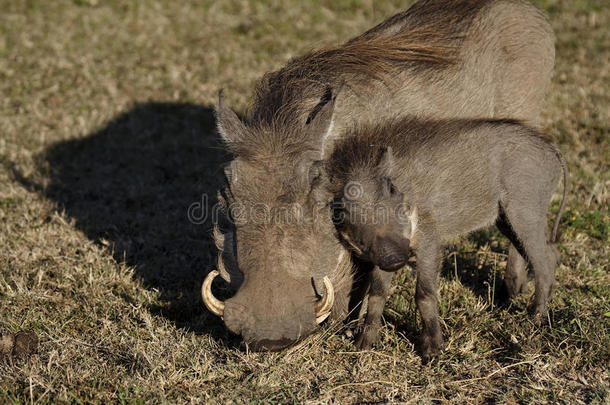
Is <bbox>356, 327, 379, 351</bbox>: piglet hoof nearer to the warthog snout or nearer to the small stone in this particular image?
the warthog snout

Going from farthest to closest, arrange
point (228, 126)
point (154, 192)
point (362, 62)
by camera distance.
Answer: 1. point (154, 192)
2. point (362, 62)
3. point (228, 126)

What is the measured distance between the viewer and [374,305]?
3.30 metres

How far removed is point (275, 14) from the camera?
8359 millimetres

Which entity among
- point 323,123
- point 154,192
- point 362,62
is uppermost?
point 362,62

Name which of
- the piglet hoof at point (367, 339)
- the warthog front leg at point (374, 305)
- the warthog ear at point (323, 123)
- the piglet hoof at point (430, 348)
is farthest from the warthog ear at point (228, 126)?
the piglet hoof at point (430, 348)

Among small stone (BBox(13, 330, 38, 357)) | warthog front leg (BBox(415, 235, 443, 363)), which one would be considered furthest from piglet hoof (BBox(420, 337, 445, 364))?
small stone (BBox(13, 330, 38, 357))

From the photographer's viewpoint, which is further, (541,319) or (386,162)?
(541,319)

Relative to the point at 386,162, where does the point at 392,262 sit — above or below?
below

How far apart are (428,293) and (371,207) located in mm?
611

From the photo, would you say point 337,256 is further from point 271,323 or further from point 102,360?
point 102,360

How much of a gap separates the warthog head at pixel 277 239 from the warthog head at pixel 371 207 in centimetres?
8

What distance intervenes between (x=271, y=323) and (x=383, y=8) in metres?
6.59

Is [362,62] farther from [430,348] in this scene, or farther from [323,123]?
[430,348]

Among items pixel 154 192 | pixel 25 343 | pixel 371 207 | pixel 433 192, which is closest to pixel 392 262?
pixel 371 207
